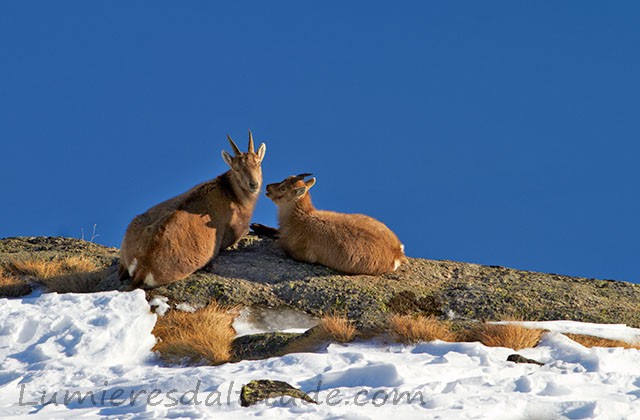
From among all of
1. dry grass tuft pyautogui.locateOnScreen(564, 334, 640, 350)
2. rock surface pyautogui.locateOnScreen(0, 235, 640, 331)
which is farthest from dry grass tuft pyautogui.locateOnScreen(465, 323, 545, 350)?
rock surface pyautogui.locateOnScreen(0, 235, 640, 331)

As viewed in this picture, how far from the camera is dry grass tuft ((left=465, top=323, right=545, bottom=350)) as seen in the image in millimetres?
9547

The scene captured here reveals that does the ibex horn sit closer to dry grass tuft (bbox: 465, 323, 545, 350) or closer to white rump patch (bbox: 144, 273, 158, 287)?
white rump patch (bbox: 144, 273, 158, 287)

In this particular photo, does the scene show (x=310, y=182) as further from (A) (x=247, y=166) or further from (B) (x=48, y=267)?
(B) (x=48, y=267)

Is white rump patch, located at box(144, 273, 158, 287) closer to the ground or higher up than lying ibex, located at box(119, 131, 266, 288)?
closer to the ground

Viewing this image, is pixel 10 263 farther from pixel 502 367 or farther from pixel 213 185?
pixel 502 367

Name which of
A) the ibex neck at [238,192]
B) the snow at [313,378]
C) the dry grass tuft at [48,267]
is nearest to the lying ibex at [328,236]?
the ibex neck at [238,192]

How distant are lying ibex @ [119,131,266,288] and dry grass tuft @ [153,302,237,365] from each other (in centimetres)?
81

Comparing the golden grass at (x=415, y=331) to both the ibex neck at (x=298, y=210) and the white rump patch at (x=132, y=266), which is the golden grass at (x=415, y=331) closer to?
the ibex neck at (x=298, y=210)

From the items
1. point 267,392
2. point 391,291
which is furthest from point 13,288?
point 267,392

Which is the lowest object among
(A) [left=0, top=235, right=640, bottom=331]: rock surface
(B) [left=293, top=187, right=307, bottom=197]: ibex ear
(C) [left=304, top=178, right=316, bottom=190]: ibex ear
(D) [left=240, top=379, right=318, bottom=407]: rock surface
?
(D) [left=240, top=379, right=318, bottom=407]: rock surface

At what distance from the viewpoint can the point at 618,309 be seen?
12578 mm

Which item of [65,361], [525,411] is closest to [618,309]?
[525,411]

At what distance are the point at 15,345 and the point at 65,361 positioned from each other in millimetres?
1074

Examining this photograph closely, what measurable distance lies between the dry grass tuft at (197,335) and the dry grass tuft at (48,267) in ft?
9.85
